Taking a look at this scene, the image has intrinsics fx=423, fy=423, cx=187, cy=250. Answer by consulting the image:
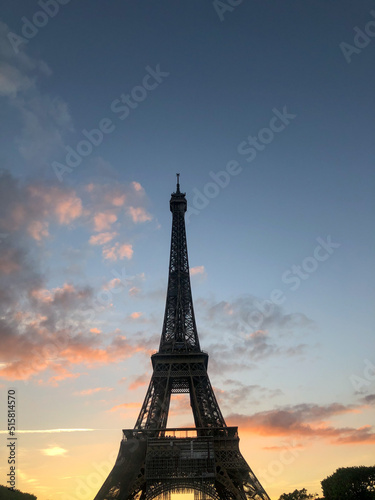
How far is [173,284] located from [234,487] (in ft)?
125

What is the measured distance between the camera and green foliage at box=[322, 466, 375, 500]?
62.1 metres

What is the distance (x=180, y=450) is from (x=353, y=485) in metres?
26.3

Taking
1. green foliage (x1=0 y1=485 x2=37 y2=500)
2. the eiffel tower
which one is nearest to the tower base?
the eiffel tower

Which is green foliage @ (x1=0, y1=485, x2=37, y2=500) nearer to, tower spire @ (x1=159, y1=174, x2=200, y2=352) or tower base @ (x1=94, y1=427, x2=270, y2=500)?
tower base @ (x1=94, y1=427, x2=270, y2=500)

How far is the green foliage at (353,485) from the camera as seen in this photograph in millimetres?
62094

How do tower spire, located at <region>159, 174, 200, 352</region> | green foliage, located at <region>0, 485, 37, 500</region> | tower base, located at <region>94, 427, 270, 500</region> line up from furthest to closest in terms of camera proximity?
1. tower spire, located at <region>159, 174, 200, 352</region>
2. tower base, located at <region>94, 427, 270, 500</region>
3. green foliage, located at <region>0, 485, 37, 500</region>

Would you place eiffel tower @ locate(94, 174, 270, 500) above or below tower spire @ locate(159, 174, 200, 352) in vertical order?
below

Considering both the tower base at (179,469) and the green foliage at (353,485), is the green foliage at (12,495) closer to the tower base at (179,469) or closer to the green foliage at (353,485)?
the tower base at (179,469)

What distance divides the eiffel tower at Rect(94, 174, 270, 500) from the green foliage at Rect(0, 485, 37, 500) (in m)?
9.30

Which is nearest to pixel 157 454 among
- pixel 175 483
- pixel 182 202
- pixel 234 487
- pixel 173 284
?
pixel 175 483

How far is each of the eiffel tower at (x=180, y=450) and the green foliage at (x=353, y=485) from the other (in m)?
12.3

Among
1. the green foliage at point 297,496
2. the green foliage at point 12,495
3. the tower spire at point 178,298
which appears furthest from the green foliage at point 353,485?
the green foliage at point 12,495

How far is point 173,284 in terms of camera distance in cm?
8494

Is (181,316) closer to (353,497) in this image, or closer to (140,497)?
(140,497)
